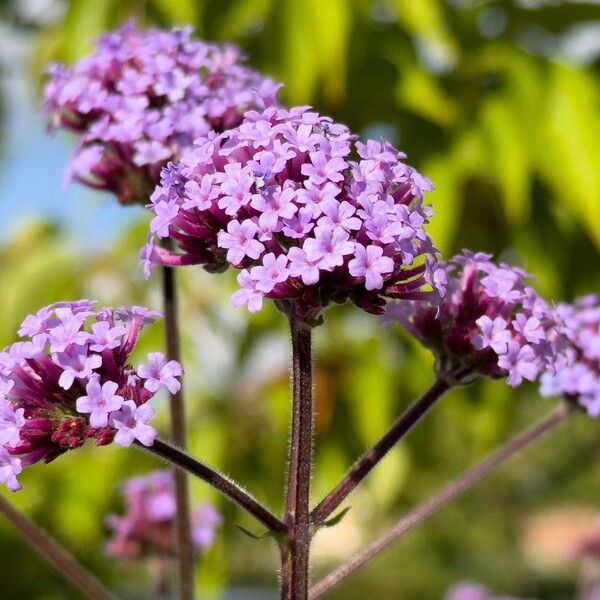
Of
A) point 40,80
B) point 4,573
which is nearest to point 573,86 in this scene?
point 40,80

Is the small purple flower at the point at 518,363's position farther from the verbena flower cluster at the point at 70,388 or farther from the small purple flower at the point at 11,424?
the small purple flower at the point at 11,424

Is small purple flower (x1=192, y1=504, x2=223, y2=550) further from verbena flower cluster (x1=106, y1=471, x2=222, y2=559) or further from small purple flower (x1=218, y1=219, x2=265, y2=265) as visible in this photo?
small purple flower (x1=218, y1=219, x2=265, y2=265)

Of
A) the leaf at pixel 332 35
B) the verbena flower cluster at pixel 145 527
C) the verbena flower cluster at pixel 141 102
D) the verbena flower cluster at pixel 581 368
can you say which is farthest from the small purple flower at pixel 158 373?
the leaf at pixel 332 35

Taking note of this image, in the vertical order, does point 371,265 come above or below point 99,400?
above

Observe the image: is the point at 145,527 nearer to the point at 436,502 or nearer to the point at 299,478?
the point at 436,502

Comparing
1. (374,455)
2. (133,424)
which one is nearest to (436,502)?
(374,455)

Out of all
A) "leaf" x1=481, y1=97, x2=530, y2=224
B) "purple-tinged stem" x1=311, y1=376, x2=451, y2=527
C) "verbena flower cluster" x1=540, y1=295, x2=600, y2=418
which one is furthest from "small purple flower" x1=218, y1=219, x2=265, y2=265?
"leaf" x1=481, y1=97, x2=530, y2=224
